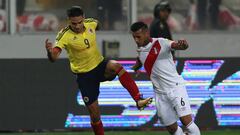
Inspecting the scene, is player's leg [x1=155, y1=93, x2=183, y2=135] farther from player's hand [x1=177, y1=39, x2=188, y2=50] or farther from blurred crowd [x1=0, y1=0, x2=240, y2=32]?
blurred crowd [x1=0, y1=0, x2=240, y2=32]

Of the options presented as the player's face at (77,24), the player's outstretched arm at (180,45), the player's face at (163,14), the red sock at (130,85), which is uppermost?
the player's face at (77,24)

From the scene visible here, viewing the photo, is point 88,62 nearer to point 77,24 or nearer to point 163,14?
point 77,24

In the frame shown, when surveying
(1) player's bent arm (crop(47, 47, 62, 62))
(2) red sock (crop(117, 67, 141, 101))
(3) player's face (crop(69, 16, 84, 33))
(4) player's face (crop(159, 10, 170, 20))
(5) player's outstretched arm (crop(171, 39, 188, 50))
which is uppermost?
(3) player's face (crop(69, 16, 84, 33))

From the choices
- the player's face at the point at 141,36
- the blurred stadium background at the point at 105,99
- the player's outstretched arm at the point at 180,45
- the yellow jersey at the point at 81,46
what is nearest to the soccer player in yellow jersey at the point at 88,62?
the yellow jersey at the point at 81,46

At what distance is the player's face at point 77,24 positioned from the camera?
12578mm

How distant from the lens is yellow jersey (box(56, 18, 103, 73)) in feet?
41.9

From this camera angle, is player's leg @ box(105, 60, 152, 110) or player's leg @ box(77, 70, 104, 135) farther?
player's leg @ box(77, 70, 104, 135)

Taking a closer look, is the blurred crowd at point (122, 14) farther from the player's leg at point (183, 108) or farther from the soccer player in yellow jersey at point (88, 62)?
the player's leg at point (183, 108)

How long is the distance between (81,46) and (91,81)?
1.89ft

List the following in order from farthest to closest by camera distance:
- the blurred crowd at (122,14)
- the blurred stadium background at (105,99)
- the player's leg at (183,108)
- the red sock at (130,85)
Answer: the blurred crowd at (122,14)
the blurred stadium background at (105,99)
the red sock at (130,85)
the player's leg at (183,108)

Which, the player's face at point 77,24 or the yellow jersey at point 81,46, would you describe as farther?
the yellow jersey at point 81,46

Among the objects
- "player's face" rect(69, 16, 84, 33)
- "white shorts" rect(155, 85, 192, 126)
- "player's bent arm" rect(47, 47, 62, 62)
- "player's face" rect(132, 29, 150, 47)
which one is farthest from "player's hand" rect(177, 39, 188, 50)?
"player's bent arm" rect(47, 47, 62, 62)

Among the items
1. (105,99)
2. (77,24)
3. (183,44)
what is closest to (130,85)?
(77,24)

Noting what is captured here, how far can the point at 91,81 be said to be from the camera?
516 inches
